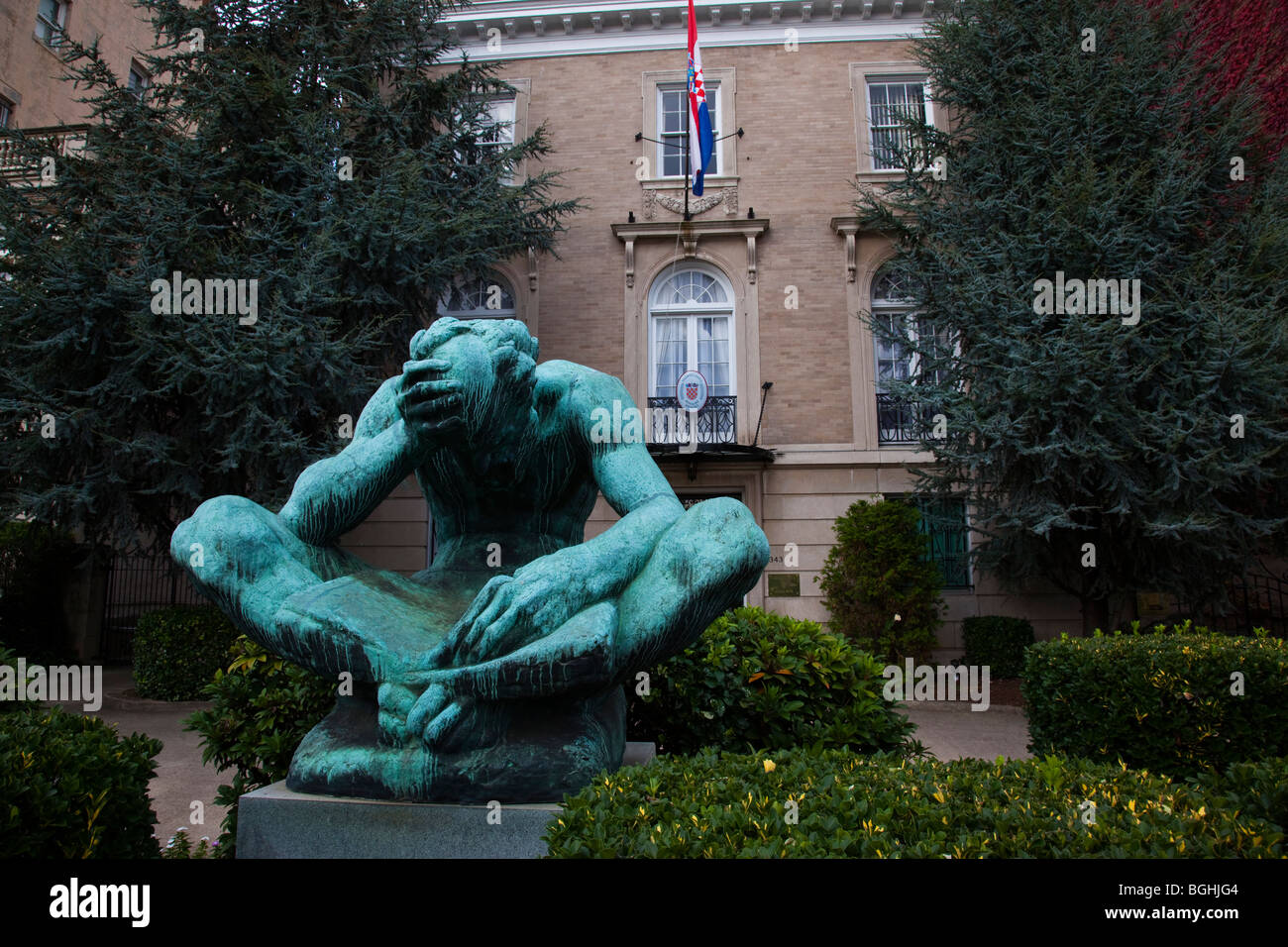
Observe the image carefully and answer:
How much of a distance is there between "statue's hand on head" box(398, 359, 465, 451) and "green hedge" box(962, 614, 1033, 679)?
12.9 m

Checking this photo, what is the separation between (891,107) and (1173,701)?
14767mm

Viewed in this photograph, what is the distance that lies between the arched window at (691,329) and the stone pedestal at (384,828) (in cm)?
1428

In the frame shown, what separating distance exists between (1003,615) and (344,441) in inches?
463

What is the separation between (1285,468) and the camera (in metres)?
12.2

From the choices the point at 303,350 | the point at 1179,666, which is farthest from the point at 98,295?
the point at 1179,666

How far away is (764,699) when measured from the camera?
423 cm

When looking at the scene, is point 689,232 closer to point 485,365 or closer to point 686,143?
point 686,143

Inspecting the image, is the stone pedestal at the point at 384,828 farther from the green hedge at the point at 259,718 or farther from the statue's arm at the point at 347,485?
the green hedge at the point at 259,718

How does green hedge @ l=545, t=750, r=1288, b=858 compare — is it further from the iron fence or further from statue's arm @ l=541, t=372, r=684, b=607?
the iron fence

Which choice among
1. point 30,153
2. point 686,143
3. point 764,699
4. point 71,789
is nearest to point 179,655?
point 30,153

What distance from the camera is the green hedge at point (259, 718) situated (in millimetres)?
3930

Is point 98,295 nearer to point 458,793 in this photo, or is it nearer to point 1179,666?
point 458,793

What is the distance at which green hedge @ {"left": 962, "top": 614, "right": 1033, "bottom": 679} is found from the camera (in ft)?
44.3

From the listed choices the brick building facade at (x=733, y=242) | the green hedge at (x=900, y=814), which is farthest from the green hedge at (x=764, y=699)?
the brick building facade at (x=733, y=242)
